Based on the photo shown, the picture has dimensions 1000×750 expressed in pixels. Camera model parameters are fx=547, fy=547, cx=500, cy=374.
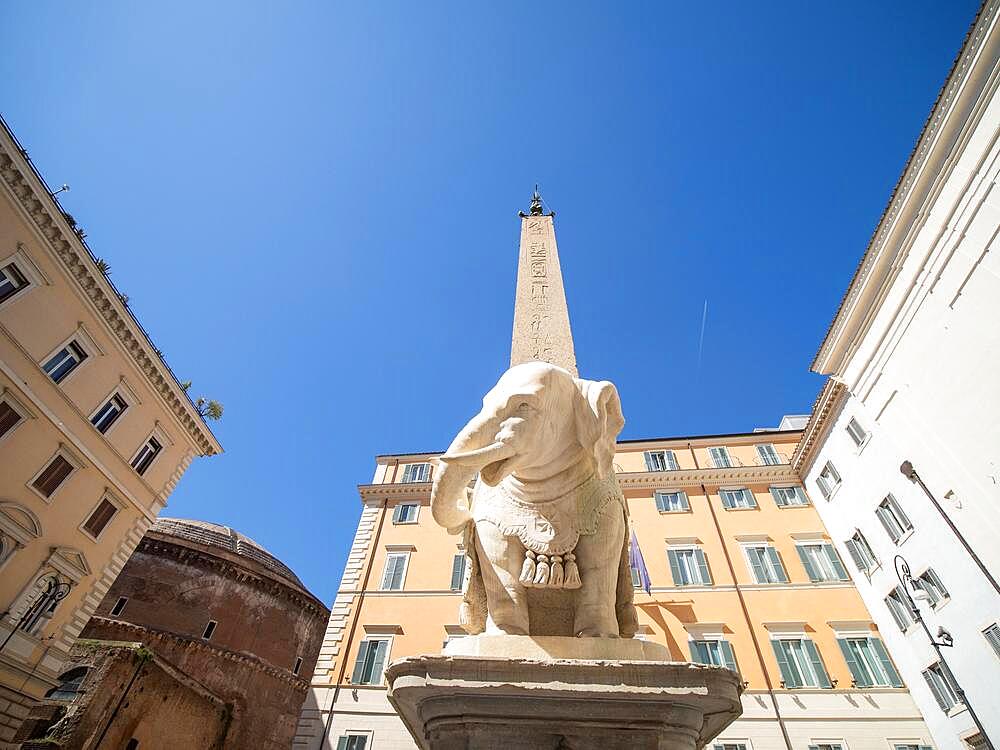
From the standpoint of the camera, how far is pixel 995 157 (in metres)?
11.6

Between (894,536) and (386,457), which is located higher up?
(386,457)

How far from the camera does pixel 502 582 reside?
3145mm

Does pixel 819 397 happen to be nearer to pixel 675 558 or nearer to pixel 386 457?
pixel 675 558

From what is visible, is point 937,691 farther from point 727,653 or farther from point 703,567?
point 703,567

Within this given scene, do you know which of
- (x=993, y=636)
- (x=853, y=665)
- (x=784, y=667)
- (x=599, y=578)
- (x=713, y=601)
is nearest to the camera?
(x=599, y=578)

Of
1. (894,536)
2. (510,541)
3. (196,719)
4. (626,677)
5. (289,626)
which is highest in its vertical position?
(289,626)

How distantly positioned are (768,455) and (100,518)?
76.3 feet

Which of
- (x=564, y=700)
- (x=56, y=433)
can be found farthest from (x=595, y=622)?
(x=56, y=433)

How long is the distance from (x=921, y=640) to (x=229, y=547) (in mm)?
29420

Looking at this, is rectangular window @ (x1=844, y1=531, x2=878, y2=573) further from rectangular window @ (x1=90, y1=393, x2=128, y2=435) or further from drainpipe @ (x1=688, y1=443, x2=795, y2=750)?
rectangular window @ (x1=90, y1=393, x2=128, y2=435)

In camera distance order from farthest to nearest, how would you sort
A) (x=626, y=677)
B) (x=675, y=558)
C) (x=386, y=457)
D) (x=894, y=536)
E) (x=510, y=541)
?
(x=386, y=457)
(x=675, y=558)
(x=894, y=536)
(x=510, y=541)
(x=626, y=677)

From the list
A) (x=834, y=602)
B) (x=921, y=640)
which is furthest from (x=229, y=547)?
(x=921, y=640)

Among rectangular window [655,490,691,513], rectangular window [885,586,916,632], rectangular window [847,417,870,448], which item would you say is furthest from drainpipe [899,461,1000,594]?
rectangular window [655,490,691,513]

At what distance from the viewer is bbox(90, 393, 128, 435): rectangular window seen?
15.8 metres
